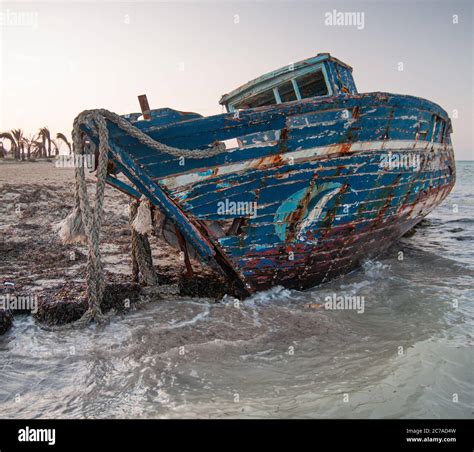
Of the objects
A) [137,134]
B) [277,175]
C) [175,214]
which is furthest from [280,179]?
[137,134]

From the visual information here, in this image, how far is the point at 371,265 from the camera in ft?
21.5

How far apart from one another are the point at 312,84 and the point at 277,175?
2309 millimetres

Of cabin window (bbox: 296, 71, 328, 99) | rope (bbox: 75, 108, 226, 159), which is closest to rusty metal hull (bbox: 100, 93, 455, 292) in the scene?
rope (bbox: 75, 108, 226, 159)

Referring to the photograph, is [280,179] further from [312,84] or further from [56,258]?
[56,258]

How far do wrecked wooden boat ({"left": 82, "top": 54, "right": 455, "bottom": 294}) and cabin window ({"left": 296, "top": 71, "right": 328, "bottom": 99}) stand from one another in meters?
0.26

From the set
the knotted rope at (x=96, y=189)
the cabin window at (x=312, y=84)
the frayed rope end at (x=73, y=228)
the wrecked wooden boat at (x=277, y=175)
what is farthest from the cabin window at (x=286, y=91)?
the frayed rope end at (x=73, y=228)

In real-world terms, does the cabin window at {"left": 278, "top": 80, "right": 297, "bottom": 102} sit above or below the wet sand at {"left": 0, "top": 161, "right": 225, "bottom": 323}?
above

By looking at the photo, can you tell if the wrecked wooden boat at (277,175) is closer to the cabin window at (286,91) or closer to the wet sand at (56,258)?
the cabin window at (286,91)

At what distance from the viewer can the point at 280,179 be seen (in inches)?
172

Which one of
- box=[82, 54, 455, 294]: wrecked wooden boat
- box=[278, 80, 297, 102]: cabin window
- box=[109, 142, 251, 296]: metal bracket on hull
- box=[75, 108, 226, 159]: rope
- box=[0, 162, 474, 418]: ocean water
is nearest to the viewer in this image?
box=[0, 162, 474, 418]: ocean water

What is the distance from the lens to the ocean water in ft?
9.33

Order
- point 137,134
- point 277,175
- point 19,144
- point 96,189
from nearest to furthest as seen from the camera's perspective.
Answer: point 96,189 < point 137,134 < point 277,175 < point 19,144

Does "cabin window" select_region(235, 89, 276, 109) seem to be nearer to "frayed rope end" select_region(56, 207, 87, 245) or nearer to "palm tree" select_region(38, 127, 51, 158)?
"frayed rope end" select_region(56, 207, 87, 245)
